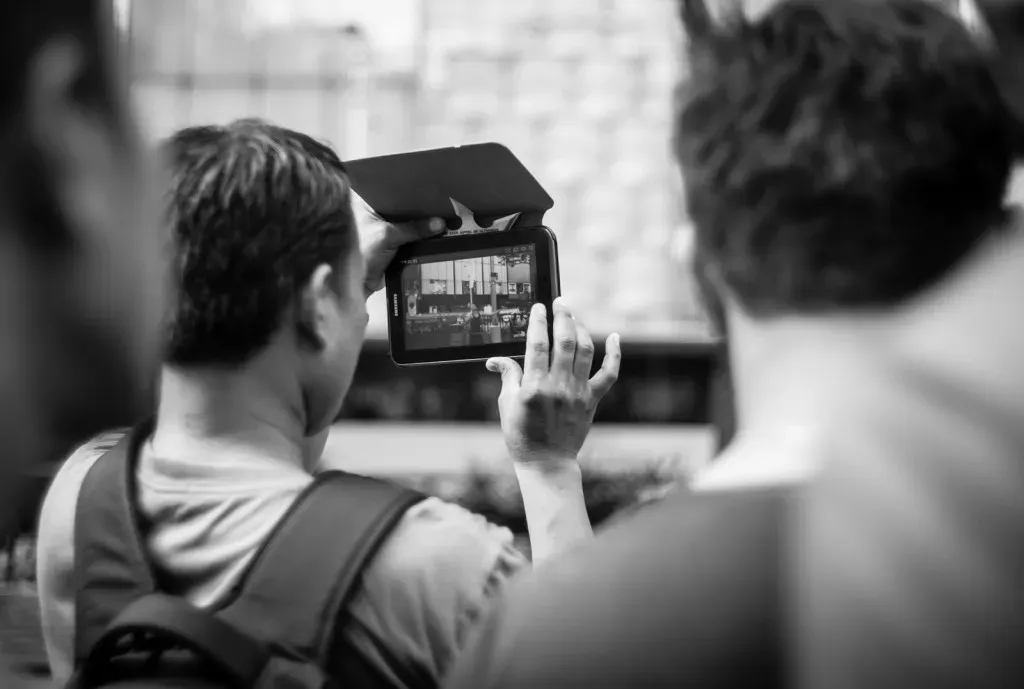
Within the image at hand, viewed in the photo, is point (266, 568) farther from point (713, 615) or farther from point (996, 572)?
point (996, 572)

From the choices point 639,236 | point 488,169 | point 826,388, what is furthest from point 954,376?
point 639,236

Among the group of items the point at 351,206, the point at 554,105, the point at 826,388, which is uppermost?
the point at 554,105

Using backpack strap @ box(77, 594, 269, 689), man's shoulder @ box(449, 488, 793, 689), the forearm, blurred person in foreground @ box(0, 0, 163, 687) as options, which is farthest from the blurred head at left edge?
the forearm

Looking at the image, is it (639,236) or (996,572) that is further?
(639,236)

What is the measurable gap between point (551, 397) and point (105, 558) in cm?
36

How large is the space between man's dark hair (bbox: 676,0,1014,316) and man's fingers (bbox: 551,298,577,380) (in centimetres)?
23

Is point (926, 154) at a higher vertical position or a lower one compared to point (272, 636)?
higher

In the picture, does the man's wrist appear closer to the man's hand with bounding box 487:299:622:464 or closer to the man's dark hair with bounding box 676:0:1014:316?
the man's hand with bounding box 487:299:622:464

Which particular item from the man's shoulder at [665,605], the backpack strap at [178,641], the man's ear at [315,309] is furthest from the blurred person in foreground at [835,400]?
the man's ear at [315,309]

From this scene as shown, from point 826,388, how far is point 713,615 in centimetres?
15

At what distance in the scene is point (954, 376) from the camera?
56 cm

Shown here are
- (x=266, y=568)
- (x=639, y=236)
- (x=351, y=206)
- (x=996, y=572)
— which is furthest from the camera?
(x=639, y=236)

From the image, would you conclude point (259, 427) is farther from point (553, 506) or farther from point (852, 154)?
point (852, 154)

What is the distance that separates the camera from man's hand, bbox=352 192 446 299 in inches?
36.1
